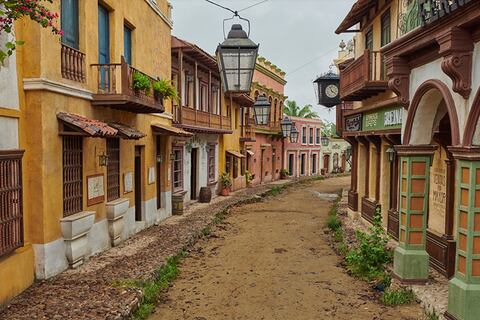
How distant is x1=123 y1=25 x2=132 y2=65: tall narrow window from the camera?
1179 cm

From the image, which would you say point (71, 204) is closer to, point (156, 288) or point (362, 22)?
point (156, 288)

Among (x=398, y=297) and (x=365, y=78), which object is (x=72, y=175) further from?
(x=365, y=78)

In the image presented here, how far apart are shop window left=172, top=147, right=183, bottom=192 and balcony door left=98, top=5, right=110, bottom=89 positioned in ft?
23.3

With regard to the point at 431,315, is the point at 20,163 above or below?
above

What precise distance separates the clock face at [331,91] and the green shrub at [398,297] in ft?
33.2

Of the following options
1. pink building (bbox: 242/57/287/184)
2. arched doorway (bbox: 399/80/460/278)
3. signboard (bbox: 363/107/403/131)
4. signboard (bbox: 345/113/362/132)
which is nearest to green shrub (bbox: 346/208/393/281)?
arched doorway (bbox: 399/80/460/278)

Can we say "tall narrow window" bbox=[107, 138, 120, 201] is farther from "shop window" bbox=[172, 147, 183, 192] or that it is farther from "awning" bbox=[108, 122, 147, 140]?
"shop window" bbox=[172, 147, 183, 192]

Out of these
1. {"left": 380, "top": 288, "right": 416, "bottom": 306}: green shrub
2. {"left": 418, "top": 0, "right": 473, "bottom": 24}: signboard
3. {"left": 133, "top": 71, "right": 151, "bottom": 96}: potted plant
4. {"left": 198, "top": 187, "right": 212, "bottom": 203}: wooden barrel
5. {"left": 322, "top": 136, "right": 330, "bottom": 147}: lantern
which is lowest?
{"left": 380, "top": 288, "right": 416, "bottom": 306}: green shrub

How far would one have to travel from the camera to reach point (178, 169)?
58.9 feet

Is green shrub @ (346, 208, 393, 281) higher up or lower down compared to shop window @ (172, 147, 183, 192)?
lower down

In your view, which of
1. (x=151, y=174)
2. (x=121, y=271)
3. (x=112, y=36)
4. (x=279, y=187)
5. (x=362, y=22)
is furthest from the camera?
(x=279, y=187)

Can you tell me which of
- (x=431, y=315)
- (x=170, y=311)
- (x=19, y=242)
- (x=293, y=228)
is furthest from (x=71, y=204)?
(x=293, y=228)

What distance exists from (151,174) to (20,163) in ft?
21.9

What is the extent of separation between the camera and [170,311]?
720 cm
